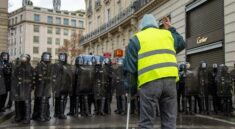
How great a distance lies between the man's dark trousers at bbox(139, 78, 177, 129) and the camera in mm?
5311

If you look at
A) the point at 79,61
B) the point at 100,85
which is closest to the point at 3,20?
the point at 79,61

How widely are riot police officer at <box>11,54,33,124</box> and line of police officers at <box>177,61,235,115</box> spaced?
5.60 meters

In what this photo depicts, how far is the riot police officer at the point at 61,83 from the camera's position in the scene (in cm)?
1226

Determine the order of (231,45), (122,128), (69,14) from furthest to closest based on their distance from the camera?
1. (69,14)
2. (231,45)
3. (122,128)

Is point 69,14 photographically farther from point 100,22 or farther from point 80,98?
point 80,98

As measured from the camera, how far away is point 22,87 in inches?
440

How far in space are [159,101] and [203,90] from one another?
31.2 feet

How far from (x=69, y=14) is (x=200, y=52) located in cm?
8771

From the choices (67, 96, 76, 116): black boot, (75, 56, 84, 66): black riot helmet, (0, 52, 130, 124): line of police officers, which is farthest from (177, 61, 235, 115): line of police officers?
(67, 96, 76, 116): black boot

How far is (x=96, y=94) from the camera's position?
13.5m

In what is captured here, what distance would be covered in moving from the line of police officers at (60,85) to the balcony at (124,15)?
1427 centimetres

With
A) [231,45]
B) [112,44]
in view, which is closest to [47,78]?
[231,45]

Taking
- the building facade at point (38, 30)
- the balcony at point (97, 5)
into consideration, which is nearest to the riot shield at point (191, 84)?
the balcony at point (97, 5)

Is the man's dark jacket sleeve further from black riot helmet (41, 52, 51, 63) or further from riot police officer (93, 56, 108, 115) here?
riot police officer (93, 56, 108, 115)
